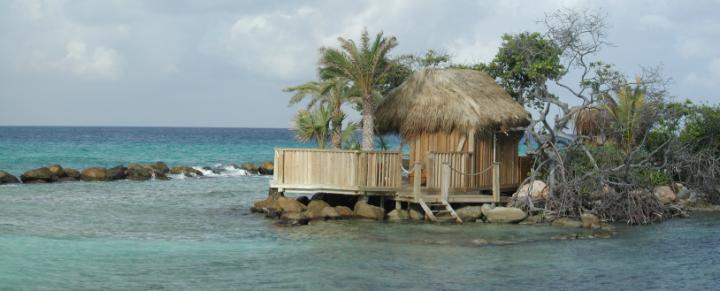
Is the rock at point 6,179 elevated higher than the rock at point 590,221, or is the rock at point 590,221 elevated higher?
the rock at point 6,179

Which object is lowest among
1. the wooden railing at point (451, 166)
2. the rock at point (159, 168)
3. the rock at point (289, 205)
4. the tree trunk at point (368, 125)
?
the rock at point (289, 205)

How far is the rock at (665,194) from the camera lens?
30886mm

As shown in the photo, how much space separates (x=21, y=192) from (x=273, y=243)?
19068 millimetres

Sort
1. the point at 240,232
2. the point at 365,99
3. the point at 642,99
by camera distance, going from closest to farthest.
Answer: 1. the point at 240,232
2. the point at 365,99
3. the point at 642,99

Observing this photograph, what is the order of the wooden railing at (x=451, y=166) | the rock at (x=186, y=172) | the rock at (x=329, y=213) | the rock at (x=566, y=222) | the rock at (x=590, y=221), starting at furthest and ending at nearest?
the rock at (x=186, y=172) → the wooden railing at (x=451, y=166) → the rock at (x=329, y=213) → the rock at (x=566, y=222) → the rock at (x=590, y=221)

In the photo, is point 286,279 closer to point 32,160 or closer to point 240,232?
point 240,232

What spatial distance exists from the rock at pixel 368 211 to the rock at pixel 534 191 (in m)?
4.17

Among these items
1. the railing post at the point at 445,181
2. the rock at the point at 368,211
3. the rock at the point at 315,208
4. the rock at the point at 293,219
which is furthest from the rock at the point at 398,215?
the rock at the point at 293,219

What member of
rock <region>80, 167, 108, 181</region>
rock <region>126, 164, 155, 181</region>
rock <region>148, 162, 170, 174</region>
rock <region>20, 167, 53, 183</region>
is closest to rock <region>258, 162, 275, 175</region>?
rock <region>148, 162, 170, 174</region>

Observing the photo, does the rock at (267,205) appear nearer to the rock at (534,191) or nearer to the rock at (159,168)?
the rock at (534,191)

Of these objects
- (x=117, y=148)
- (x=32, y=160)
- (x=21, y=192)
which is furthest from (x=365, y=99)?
(x=117, y=148)

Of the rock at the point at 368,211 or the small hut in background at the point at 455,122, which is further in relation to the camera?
the small hut in background at the point at 455,122

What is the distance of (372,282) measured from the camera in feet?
59.0

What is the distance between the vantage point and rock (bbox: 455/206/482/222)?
26.2 meters
